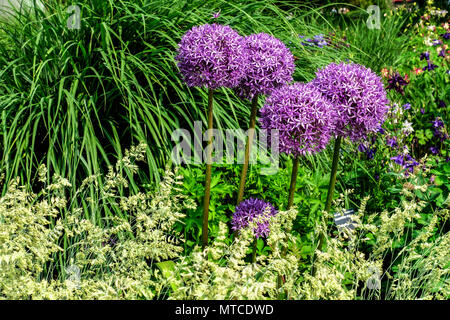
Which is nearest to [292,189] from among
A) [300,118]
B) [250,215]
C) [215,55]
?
[250,215]

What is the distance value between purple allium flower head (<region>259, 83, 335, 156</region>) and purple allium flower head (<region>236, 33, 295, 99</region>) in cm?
8

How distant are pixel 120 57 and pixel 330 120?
5.47 ft

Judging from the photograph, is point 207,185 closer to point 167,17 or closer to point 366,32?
point 167,17

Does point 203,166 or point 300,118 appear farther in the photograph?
point 203,166

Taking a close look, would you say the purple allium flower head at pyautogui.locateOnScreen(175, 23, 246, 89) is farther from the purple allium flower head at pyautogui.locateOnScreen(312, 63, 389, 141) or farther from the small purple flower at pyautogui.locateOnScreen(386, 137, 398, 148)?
the small purple flower at pyautogui.locateOnScreen(386, 137, 398, 148)

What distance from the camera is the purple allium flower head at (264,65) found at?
1.90m

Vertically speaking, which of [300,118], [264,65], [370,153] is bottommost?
[370,153]

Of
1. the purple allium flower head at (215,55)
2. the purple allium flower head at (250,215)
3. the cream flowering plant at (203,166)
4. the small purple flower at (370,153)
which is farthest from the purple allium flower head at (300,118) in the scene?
the small purple flower at (370,153)

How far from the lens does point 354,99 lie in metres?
1.82

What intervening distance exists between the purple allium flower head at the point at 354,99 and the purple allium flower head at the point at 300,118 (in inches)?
1.9

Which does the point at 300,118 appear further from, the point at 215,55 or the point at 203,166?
the point at 203,166

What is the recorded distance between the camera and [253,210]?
2.00 meters

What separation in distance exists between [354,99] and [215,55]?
58cm
